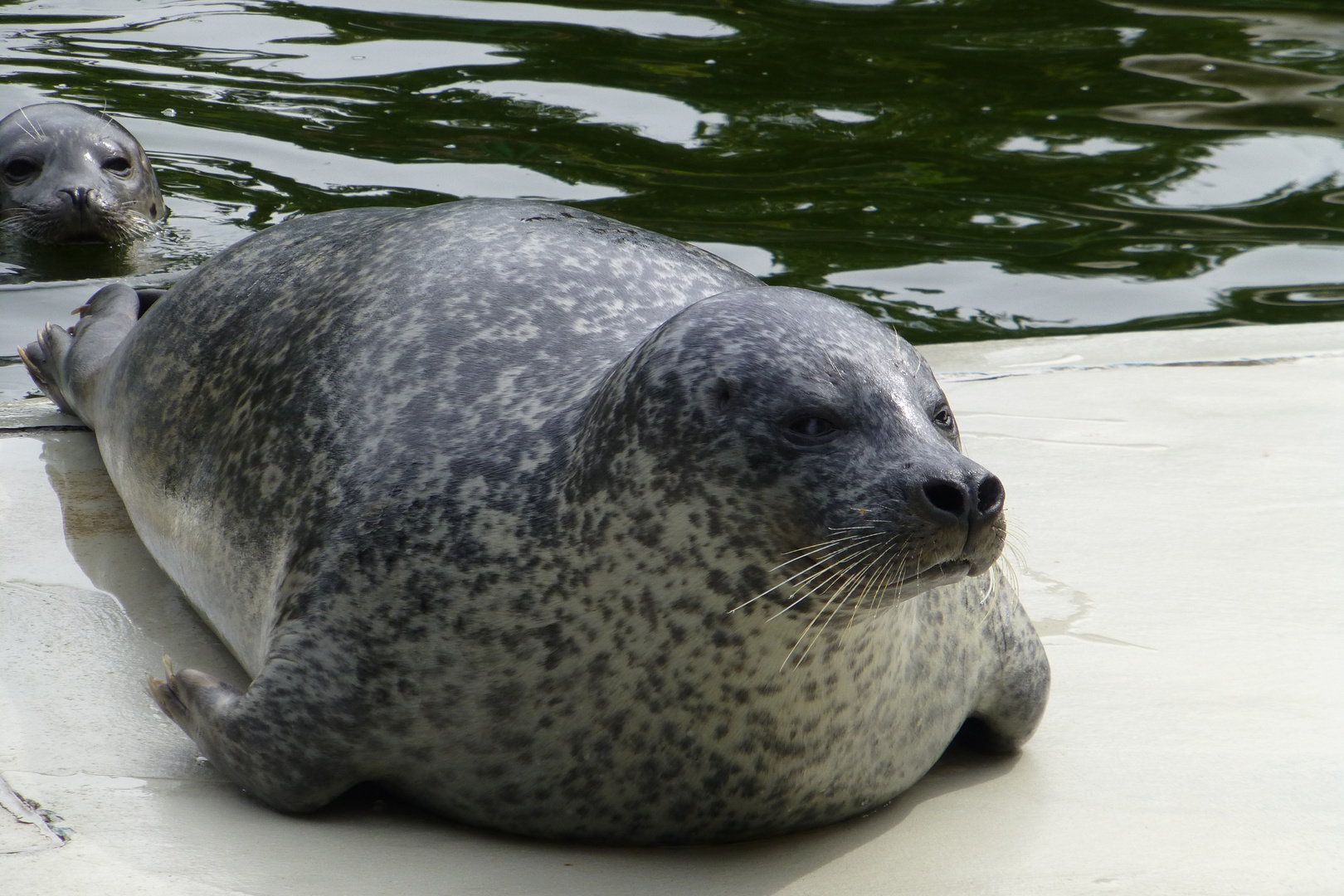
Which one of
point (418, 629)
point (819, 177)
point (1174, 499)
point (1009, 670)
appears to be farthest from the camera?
point (819, 177)

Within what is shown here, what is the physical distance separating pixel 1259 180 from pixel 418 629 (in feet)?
A: 22.4

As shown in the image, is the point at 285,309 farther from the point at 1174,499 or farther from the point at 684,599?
the point at 1174,499

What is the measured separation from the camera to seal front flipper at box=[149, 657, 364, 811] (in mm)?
2814

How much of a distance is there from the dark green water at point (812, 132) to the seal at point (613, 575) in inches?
140

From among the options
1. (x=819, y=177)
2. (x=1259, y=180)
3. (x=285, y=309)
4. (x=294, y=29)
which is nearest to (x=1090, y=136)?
(x=1259, y=180)

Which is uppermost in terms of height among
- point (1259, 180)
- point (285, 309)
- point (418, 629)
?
point (285, 309)

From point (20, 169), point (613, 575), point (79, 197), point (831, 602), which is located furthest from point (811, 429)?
point (20, 169)

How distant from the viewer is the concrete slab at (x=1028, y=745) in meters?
2.58

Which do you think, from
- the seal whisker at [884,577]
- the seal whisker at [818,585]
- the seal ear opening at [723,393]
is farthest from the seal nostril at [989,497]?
the seal ear opening at [723,393]

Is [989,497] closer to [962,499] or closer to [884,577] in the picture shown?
[962,499]

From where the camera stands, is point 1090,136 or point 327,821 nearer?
point 327,821

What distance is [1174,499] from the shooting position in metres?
4.38

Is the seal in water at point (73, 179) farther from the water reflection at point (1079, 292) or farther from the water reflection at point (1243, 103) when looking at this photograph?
the water reflection at point (1243, 103)

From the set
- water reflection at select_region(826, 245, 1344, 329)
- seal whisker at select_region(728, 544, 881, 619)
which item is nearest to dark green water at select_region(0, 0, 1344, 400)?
water reflection at select_region(826, 245, 1344, 329)
